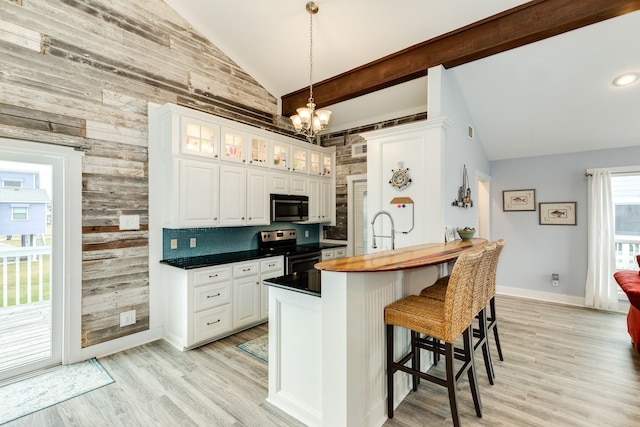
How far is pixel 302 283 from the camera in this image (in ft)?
7.02

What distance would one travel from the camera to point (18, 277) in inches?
107

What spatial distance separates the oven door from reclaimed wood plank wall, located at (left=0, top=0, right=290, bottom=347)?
5.63 ft

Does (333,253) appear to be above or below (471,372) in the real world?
above

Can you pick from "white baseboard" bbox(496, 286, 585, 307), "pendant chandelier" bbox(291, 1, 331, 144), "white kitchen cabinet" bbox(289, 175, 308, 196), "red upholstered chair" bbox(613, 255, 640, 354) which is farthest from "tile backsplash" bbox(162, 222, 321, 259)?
"red upholstered chair" bbox(613, 255, 640, 354)

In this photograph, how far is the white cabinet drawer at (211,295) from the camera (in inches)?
126

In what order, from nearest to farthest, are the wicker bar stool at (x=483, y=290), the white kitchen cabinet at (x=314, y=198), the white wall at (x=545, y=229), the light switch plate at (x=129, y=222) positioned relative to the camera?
the wicker bar stool at (x=483, y=290)
the light switch plate at (x=129, y=222)
the white wall at (x=545, y=229)
the white kitchen cabinet at (x=314, y=198)

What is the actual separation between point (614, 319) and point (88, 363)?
6.22 metres

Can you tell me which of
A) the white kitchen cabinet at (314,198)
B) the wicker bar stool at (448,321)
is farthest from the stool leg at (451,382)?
the white kitchen cabinet at (314,198)

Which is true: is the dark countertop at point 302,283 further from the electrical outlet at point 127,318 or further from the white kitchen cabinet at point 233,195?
the electrical outlet at point 127,318

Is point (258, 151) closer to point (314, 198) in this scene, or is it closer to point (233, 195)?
point (233, 195)

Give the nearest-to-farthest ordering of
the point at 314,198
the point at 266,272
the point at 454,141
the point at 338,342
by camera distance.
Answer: the point at 338,342
the point at 454,141
the point at 266,272
the point at 314,198

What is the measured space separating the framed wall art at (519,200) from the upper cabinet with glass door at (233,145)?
4.46 meters

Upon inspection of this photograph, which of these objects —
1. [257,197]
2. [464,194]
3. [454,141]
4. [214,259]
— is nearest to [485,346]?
[464,194]

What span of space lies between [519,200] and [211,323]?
5.14 meters
